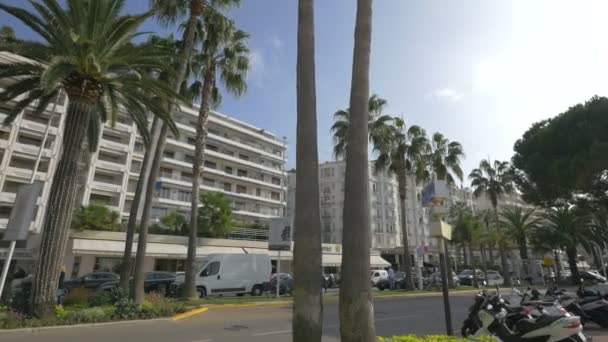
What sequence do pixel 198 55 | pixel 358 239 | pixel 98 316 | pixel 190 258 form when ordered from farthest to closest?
pixel 198 55 → pixel 190 258 → pixel 98 316 → pixel 358 239

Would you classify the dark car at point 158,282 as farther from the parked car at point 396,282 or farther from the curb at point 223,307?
the parked car at point 396,282

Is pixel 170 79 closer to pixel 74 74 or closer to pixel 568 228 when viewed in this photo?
pixel 74 74

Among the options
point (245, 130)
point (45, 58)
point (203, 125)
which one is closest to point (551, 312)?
point (45, 58)

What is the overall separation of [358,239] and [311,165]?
1.09 meters

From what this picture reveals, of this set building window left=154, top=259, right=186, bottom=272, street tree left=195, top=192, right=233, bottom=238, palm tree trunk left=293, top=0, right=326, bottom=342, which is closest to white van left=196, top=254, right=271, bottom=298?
street tree left=195, top=192, right=233, bottom=238

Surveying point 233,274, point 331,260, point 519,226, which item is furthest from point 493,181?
point 233,274

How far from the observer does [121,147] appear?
49031mm

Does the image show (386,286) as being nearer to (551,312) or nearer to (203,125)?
(203,125)

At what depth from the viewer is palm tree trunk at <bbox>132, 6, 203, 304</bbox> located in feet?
47.3

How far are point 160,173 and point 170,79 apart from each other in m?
39.9

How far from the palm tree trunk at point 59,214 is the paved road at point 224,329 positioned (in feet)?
3.99

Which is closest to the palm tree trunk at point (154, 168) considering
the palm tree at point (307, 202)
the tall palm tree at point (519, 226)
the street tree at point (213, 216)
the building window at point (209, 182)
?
the palm tree at point (307, 202)

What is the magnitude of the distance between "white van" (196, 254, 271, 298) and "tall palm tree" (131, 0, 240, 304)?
7021 mm

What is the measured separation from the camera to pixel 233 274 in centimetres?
2364
